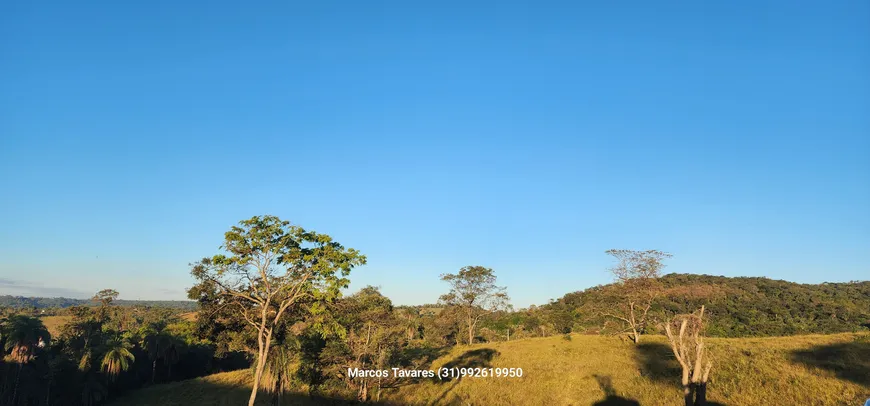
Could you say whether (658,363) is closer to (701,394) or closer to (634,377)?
(634,377)

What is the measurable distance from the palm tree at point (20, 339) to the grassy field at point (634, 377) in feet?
54.1

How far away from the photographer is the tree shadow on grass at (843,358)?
2564 centimetres

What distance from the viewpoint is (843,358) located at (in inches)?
1137

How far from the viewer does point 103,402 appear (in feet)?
187

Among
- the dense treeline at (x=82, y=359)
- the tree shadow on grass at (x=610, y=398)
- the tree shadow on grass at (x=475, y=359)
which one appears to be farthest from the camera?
the dense treeline at (x=82, y=359)

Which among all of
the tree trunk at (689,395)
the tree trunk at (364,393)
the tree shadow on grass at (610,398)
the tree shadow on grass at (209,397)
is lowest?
the tree shadow on grass at (209,397)

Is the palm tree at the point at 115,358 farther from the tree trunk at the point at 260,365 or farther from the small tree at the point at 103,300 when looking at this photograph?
the tree trunk at the point at 260,365

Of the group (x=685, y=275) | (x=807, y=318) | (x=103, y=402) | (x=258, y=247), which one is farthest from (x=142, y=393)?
(x=685, y=275)

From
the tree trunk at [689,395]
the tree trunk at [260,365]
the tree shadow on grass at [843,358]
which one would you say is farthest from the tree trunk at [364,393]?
the tree shadow on grass at [843,358]

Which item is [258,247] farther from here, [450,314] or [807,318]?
[807,318]

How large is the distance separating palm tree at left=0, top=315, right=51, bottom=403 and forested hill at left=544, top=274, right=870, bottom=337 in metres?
70.2

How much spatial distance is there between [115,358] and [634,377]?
64.0 m

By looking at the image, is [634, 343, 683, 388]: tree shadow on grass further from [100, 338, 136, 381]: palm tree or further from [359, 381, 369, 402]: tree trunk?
[100, 338, 136, 381]: palm tree

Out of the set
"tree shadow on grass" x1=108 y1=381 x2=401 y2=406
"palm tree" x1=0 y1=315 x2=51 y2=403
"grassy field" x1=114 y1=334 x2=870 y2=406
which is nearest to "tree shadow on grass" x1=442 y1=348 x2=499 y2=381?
"grassy field" x1=114 y1=334 x2=870 y2=406
